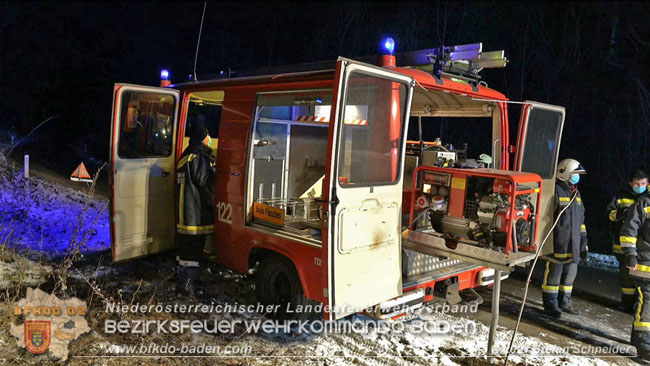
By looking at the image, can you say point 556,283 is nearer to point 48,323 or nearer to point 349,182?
point 349,182

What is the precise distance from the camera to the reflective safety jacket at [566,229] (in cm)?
557

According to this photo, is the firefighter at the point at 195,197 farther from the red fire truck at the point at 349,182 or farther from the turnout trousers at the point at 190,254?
the red fire truck at the point at 349,182

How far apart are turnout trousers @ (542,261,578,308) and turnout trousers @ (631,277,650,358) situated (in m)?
0.98

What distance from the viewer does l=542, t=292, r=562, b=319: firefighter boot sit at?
5609 millimetres

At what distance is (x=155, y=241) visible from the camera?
19.1 ft

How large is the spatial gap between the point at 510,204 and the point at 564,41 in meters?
17.2

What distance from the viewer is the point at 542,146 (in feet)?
17.1

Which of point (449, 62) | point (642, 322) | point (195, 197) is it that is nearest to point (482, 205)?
point (449, 62)

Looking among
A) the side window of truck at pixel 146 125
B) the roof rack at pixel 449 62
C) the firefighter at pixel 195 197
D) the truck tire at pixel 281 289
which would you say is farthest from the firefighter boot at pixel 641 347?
the side window of truck at pixel 146 125

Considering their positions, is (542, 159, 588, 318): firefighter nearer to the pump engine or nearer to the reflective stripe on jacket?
the reflective stripe on jacket

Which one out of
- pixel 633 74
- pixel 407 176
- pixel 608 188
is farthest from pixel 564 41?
pixel 407 176

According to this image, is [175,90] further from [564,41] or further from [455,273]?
[564,41]

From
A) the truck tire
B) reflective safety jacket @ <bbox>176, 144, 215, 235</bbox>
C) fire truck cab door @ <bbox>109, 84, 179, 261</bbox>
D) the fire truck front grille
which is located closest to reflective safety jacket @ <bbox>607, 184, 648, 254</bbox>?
the fire truck front grille

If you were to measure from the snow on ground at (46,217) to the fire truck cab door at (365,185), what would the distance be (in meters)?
3.43
